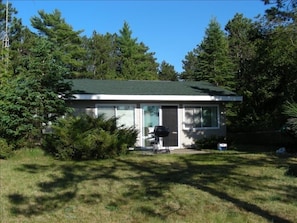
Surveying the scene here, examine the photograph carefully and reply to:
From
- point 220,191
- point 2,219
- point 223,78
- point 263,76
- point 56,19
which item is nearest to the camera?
point 2,219

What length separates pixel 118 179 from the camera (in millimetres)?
9109

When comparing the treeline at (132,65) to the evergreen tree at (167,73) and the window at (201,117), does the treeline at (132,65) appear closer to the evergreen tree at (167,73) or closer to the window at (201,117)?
the window at (201,117)

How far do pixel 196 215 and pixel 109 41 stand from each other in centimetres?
5208

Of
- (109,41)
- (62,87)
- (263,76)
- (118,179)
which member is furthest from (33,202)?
(109,41)

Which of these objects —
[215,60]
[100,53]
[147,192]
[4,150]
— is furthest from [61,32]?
[147,192]

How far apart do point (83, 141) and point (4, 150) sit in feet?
8.01

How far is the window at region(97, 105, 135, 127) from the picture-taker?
17.3 meters

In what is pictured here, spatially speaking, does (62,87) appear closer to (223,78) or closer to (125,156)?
(125,156)

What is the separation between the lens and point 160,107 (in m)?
18.4

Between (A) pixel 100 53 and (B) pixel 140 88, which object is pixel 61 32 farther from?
(B) pixel 140 88

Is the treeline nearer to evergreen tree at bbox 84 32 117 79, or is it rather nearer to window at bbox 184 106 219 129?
evergreen tree at bbox 84 32 117 79

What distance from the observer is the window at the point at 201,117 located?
1884 centimetres

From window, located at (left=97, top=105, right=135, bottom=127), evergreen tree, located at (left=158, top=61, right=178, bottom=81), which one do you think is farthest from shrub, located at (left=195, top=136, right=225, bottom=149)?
evergreen tree, located at (left=158, top=61, right=178, bottom=81)

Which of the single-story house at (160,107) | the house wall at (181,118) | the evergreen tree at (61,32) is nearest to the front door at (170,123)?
the single-story house at (160,107)
